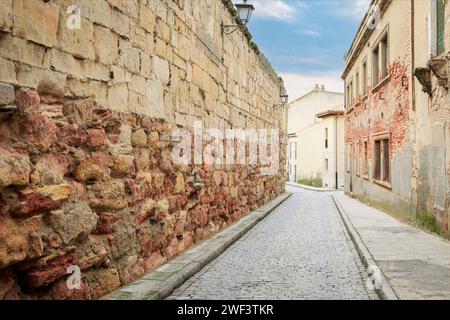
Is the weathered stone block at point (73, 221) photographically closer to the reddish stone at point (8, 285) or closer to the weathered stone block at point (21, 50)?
the reddish stone at point (8, 285)

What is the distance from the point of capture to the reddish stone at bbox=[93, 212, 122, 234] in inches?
156

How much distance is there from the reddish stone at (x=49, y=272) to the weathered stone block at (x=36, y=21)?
1488mm

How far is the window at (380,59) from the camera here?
12938mm

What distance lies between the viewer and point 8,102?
2.91m

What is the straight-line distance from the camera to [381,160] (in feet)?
43.4

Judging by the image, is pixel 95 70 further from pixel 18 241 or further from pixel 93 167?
pixel 18 241

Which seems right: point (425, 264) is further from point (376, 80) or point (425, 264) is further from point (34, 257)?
point (376, 80)

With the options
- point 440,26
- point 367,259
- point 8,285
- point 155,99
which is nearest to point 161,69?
point 155,99

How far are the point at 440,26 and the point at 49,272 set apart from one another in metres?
7.25

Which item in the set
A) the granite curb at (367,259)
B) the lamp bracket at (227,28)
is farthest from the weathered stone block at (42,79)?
the lamp bracket at (227,28)

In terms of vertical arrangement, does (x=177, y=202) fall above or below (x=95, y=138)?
below

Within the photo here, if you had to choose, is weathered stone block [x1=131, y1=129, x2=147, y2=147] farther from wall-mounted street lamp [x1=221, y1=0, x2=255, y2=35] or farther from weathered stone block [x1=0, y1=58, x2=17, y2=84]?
wall-mounted street lamp [x1=221, y1=0, x2=255, y2=35]

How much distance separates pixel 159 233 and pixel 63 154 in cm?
208
